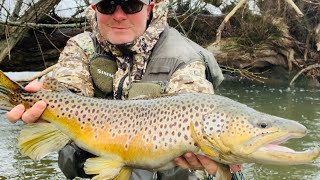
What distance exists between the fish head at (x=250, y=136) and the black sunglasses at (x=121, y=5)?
1157mm

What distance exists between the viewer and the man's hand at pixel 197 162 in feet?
10.5

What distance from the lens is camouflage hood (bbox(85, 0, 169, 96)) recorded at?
4.08 meters

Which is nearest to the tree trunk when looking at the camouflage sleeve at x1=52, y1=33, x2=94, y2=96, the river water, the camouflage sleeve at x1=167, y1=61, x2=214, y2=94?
the river water

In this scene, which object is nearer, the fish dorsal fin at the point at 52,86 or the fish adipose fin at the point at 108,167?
the fish adipose fin at the point at 108,167

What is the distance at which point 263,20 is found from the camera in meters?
15.3

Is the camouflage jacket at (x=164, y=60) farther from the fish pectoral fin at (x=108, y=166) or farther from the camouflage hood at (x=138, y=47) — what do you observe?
the fish pectoral fin at (x=108, y=166)

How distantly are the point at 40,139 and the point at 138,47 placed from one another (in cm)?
102

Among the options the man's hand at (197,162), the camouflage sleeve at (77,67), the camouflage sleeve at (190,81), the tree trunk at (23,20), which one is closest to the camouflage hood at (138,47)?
the camouflage sleeve at (77,67)

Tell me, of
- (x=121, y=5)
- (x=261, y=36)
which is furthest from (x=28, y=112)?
(x=261, y=36)

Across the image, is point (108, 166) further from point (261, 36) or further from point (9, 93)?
point (261, 36)

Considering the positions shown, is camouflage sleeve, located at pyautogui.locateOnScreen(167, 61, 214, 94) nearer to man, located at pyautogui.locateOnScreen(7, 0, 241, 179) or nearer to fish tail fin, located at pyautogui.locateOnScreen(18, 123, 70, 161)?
man, located at pyautogui.locateOnScreen(7, 0, 241, 179)

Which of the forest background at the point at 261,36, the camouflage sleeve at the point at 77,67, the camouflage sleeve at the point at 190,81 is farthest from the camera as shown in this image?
the forest background at the point at 261,36

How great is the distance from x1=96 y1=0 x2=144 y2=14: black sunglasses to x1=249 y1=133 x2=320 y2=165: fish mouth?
149 centimetres

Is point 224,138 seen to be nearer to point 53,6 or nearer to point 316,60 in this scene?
point 53,6
